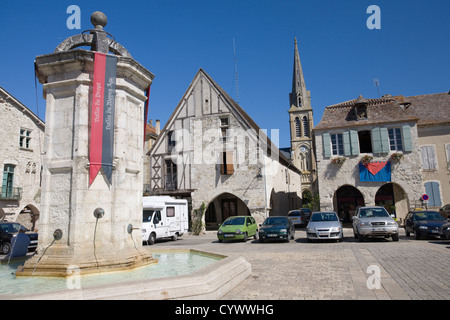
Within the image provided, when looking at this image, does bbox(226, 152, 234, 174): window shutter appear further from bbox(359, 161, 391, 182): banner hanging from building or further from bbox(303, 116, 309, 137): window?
bbox(303, 116, 309, 137): window

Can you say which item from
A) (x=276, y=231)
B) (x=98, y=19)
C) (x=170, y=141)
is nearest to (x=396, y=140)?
(x=276, y=231)

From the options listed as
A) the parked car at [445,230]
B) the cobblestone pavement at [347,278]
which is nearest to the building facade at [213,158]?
the parked car at [445,230]

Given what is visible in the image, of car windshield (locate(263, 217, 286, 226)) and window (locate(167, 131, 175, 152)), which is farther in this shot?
window (locate(167, 131, 175, 152))

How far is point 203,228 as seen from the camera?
80.9 ft

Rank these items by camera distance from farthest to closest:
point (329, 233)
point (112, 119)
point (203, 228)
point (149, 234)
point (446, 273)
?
point (203, 228) < point (149, 234) < point (329, 233) < point (446, 273) < point (112, 119)

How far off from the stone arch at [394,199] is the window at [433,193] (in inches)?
64.8

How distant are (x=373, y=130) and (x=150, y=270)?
66.7 feet

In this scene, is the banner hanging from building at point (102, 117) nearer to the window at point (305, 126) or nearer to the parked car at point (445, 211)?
the parked car at point (445, 211)

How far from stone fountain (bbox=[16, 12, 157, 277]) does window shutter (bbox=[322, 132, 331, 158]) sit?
18488 millimetres

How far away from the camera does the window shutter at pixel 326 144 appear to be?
75.3ft

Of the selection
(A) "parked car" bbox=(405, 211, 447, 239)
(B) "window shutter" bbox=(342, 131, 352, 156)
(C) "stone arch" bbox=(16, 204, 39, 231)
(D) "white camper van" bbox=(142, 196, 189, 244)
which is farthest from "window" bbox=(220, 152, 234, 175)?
(C) "stone arch" bbox=(16, 204, 39, 231)

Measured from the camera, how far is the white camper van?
16719 millimetres
